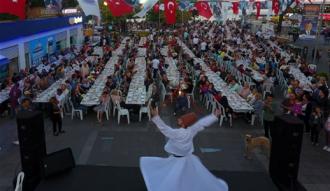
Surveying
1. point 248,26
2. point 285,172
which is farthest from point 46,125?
point 248,26

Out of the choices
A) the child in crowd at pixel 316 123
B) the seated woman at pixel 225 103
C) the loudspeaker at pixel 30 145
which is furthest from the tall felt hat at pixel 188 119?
the seated woman at pixel 225 103

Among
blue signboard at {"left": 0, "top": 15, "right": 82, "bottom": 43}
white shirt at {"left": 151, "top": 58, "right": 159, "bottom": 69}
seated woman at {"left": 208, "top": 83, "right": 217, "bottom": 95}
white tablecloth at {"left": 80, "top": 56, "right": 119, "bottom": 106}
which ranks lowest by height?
white tablecloth at {"left": 80, "top": 56, "right": 119, "bottom": 106}

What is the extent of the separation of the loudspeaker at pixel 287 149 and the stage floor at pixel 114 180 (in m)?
0.35

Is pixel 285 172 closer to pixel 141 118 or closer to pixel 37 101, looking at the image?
pixel 141 118

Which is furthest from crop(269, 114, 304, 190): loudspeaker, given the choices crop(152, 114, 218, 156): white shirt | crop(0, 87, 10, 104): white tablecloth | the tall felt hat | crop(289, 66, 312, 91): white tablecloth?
crop(0, 87, 10, 104): white tablecloth

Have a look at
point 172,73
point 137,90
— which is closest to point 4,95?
point 137,90

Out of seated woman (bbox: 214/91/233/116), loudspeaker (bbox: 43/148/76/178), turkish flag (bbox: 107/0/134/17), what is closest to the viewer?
loudspeaker (bbox: 43/148/76/178)

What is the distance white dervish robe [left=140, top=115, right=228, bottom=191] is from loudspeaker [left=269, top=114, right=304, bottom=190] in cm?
182

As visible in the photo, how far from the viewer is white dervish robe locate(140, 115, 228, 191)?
6.64 meters

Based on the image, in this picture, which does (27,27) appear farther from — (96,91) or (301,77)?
(301,77)

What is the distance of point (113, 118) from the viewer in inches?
549

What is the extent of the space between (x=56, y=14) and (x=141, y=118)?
2141cm

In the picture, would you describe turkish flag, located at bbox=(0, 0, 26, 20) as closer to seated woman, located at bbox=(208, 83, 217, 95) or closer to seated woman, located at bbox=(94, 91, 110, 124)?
seated woman, located at bbox=(94, 91, 110, 124)

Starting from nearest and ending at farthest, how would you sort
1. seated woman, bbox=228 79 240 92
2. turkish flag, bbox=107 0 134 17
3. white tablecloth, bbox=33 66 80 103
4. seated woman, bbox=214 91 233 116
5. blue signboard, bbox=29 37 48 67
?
seated woman, bbox=214 91 233 116
white tablecloth, bbox=33 66 80 103
seated woman, bbox=228 79 240 92
turkish flag, bbox=107 0 134 17
blue signboard, bbox=29 37 48 67
